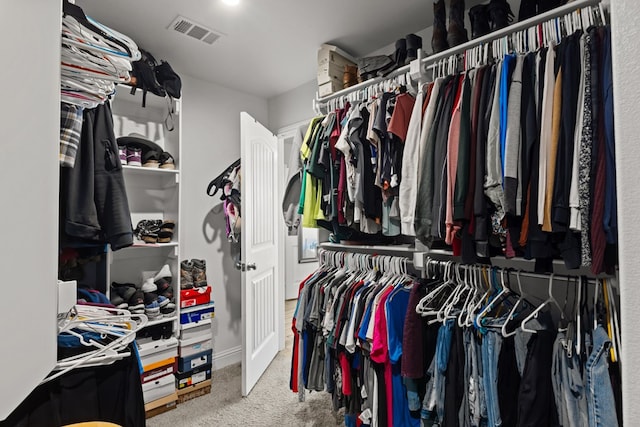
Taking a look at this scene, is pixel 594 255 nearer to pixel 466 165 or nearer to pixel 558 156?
pixel 558 156

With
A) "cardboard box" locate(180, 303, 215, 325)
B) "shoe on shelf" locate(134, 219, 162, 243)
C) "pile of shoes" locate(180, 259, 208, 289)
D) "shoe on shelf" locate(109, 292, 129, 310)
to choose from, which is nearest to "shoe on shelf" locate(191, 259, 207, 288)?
"pile of shoes" locate(180, 259, 208, 289)

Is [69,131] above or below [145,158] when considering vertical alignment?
below

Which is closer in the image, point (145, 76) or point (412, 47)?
point (412, 47)

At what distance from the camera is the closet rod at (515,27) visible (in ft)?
4.33

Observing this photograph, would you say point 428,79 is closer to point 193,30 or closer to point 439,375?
point 439,375

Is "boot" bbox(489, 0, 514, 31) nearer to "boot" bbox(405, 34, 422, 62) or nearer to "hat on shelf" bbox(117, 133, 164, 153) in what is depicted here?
"boot" bbox(405, 34, 422, 62)

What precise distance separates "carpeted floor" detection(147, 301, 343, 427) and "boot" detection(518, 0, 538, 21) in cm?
244

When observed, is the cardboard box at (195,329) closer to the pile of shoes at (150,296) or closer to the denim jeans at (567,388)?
the pile of shoes at (150,296)

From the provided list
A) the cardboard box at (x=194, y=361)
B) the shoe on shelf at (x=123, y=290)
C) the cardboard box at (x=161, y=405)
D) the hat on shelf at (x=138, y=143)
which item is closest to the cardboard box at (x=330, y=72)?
the hat on shelf at (x=138, y=143)

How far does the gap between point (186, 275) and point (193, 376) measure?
2.42ft

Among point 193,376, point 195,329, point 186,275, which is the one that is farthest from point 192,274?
point 193,376

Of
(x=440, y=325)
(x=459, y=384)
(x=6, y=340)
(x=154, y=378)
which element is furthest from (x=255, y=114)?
(x=6, y=340)

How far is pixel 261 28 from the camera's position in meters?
2.24

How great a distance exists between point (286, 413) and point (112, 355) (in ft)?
5.32
